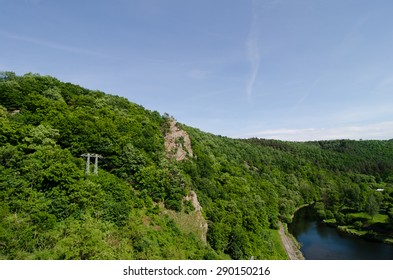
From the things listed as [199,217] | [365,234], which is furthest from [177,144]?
[365,234]

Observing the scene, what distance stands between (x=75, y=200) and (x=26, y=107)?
22.3m

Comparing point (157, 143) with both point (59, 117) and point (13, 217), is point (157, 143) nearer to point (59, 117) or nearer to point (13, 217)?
point (59, 117)

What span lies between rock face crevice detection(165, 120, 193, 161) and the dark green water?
3207cm

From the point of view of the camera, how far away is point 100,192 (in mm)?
25656

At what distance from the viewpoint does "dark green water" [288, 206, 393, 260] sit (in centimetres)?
4931

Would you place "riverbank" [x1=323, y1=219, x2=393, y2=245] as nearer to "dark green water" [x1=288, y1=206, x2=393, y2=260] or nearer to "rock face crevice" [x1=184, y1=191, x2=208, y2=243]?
"dark green water" [x1=288, y1=206, x2=393, y2=260]

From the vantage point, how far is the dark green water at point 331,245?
162 ft

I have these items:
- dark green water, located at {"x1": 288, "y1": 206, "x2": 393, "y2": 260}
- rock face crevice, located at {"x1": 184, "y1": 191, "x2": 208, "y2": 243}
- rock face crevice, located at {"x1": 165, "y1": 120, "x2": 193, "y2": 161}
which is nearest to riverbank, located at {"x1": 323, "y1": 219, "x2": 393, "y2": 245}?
dark green water, located at {"x1": 288, "y1": 206, "x2": 393, "y2": 260}

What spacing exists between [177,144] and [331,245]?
138ft

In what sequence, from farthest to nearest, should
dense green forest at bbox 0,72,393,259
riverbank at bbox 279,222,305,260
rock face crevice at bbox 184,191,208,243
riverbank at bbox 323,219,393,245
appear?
riverbank at bbox 323,219,393,245 < riverbank at bbox 279,222,305,260 < rock face crevice at bbox 184,191,208,243 < dense green forest at bbox 0,72,393,259

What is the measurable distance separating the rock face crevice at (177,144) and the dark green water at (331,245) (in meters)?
32.1

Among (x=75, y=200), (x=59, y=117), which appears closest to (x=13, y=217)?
(x=75, y=200)

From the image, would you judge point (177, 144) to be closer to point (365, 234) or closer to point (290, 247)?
point (290, 247)

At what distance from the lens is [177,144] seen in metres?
53.3
